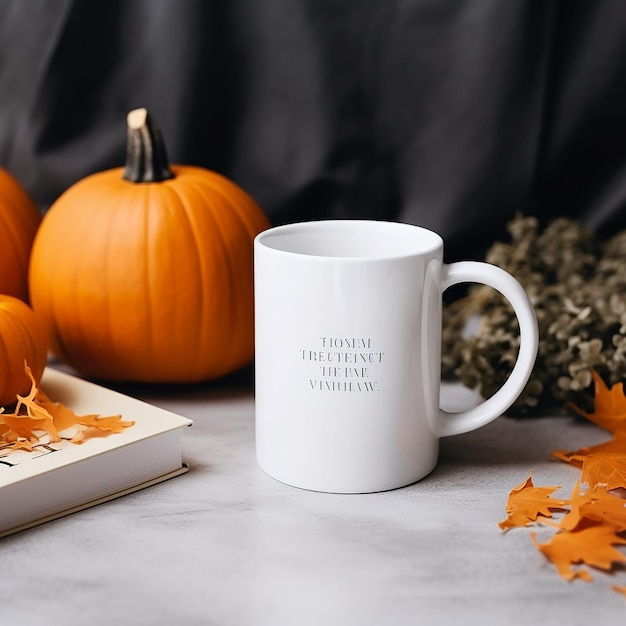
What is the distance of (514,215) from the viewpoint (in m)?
1.20

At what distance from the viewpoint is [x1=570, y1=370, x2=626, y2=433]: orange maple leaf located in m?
0.78

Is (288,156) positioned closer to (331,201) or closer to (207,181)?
(331,201)

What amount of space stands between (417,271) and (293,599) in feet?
0.82

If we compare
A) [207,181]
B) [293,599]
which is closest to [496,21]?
[207,181]

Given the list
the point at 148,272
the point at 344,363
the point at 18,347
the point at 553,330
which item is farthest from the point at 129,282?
the point at 553,330

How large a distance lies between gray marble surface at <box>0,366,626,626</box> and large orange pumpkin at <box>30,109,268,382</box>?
0.15 m

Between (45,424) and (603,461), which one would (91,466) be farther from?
(603,461)

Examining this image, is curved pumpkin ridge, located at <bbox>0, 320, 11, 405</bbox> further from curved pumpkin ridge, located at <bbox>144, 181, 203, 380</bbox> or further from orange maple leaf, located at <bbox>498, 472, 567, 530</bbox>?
orange maple leaf, located at <bbox>498, 472, 567, 530</bbox>

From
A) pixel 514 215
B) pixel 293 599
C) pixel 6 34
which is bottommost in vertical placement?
pixel 293 599

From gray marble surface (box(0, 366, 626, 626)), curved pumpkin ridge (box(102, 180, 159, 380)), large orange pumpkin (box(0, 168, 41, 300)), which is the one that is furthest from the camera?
large orange pumpkin (box(0, 168, 41, 300))

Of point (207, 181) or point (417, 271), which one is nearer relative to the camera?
point (417, 271)

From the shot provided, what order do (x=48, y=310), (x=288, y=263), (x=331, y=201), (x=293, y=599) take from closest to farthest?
(x=293, y=599), (x=288, y=263), (x=48, y=310), (x=331, y=201)

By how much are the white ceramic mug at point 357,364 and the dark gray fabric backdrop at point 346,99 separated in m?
0.48

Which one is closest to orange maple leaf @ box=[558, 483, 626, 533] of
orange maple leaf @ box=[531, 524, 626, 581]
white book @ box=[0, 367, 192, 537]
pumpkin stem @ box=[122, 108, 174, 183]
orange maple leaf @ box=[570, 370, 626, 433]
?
orange maple leaf @ box=[531, 524, 626, 581]
